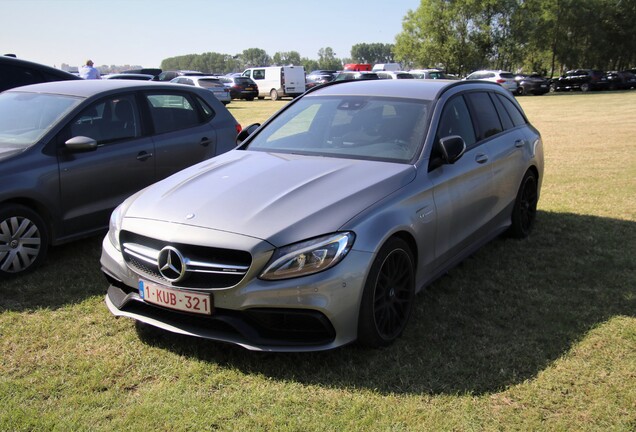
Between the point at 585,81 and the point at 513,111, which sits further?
the point at 585,81

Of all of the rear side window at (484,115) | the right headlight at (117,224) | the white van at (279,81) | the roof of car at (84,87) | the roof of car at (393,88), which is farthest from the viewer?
the white van at (279,81)

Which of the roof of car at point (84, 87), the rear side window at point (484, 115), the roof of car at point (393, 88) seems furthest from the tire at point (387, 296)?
the roof of car at point (84, 87)

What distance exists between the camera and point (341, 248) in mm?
3207

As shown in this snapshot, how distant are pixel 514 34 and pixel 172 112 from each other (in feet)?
186

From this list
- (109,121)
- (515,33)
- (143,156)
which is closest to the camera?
(109,121)

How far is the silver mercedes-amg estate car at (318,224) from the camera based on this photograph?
318 cm

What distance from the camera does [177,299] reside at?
328 centimetres

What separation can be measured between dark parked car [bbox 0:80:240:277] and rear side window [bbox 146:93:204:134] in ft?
0.04

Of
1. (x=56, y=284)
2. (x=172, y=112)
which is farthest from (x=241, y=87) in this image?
(x=56, y=284)

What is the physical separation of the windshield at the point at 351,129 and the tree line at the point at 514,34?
56.8 meters

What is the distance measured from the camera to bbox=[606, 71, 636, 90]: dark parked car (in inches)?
1761

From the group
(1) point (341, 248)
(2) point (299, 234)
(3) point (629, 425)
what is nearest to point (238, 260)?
(2) point (299, 234)

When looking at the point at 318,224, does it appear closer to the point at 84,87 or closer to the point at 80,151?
the point at 80,151

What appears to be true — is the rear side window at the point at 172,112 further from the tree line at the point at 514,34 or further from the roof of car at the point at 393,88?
the tree line at the point at 514,34
